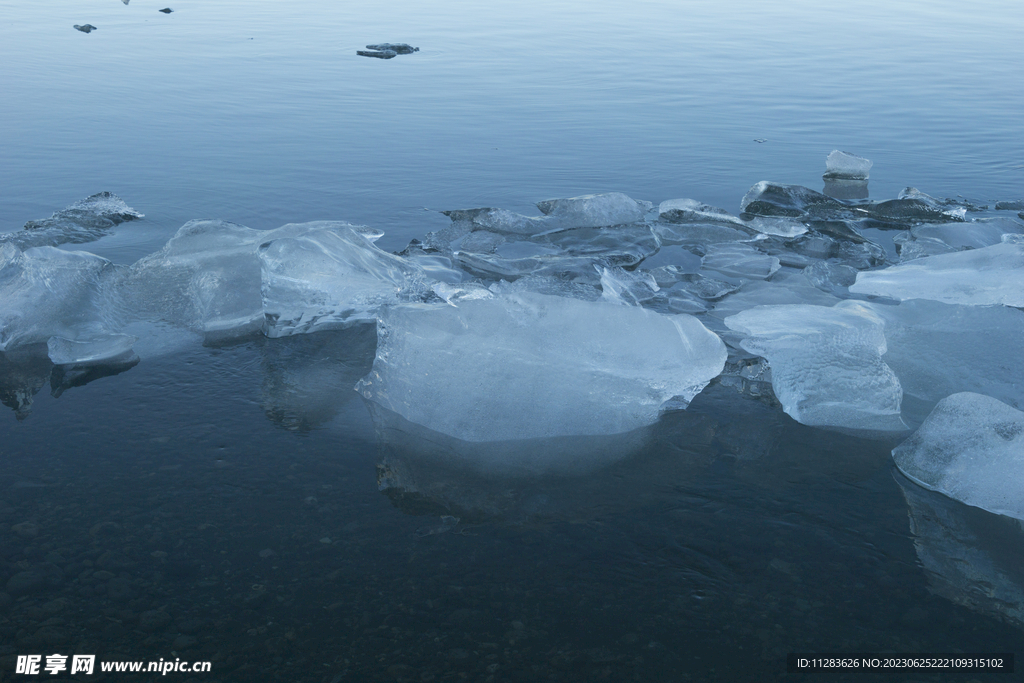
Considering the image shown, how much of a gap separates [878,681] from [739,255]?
12.5 feet

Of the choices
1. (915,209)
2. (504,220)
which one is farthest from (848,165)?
(504,220)

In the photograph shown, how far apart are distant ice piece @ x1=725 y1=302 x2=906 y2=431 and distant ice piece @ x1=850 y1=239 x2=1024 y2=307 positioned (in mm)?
620

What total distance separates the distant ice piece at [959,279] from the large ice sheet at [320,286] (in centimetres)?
279

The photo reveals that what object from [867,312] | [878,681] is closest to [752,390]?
[867,312]

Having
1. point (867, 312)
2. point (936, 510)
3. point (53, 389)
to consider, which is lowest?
point (53, 389)

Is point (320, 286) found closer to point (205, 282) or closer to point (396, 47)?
point (205, 282)

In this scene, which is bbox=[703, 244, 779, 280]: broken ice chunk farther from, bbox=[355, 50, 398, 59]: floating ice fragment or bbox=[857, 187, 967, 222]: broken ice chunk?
bbox=[355, 50, 398, 59]: floating ice fragment

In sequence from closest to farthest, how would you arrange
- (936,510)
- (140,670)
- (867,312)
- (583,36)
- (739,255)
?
(140,670)
(936,510)
(867,312)
(739,255)
(583,36)

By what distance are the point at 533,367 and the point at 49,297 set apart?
116 inches

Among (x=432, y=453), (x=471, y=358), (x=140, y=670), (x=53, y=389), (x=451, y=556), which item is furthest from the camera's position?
(x=53, y=389)

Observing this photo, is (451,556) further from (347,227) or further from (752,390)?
(347,227)

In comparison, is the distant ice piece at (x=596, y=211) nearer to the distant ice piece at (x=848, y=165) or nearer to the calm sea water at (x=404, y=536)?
the calm sea water at (x=404, y=536)

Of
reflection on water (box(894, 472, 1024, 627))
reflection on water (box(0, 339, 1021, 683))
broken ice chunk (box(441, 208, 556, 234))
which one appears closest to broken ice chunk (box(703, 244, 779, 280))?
broken ice chunk (box(441, 208, 556, 234))

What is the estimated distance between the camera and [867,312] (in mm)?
4203
